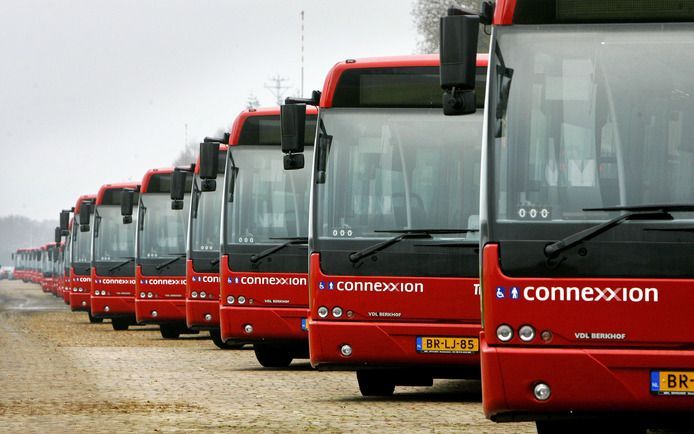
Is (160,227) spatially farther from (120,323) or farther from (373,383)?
(373,383)

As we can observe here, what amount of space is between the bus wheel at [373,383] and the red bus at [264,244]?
3.84 m

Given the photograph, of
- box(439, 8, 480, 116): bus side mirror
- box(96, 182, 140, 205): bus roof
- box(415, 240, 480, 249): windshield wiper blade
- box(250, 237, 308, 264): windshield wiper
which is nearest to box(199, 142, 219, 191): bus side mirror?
box(250, 237, 308, 264): windshield wiper

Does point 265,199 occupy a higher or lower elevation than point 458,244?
higher

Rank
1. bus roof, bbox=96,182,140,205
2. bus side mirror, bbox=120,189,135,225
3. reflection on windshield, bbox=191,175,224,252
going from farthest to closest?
bus roof, bbox=96,182,140,205 → bus side mirror, bbox=120,189,135,225 → reflection on windshield, bbox=191,175,224,252

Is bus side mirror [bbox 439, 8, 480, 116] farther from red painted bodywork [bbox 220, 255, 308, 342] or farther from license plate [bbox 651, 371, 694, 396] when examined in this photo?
red painted bodywork [bbox 220, 255, 308, 342]

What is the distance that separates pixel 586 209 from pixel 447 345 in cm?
554

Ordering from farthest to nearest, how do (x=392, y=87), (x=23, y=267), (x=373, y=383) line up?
(x=23, y=267)
(x=373, y=383)
(x=392, y=87)

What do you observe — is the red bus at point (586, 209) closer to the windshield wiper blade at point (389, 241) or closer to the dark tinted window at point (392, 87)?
the windshield wiper blade at point (389, 241)

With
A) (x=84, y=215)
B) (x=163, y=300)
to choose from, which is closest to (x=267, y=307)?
(x=163, y=300)

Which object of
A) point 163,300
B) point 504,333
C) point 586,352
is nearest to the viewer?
point 586,352

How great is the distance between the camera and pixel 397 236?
A: 15.7m

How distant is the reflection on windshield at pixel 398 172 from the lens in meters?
15.7

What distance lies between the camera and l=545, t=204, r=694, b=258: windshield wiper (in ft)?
32.5

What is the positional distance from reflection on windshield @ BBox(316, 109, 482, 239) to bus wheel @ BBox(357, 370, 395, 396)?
1762 mm
